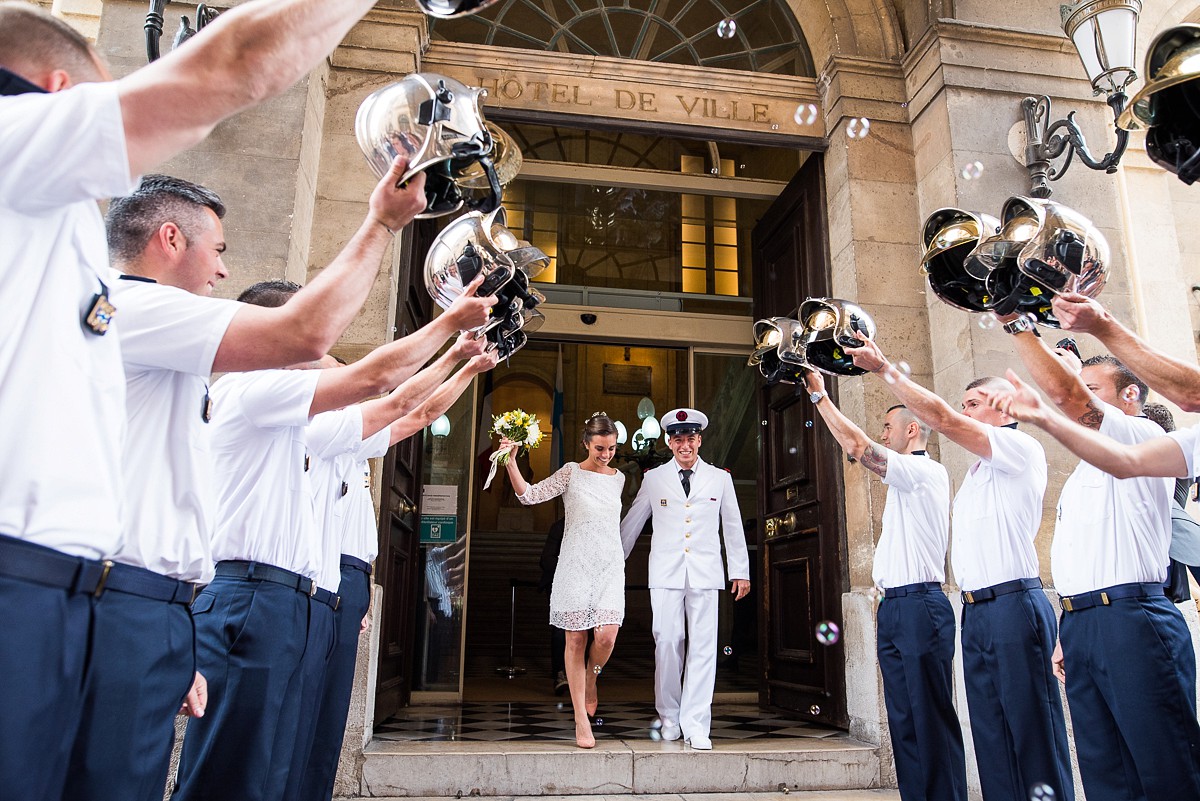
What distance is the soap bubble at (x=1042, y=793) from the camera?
3.69 metres

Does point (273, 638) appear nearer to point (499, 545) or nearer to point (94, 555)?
point (94, 555)

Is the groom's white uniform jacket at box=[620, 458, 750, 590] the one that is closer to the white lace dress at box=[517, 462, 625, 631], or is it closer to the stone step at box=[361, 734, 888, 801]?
the white lace dress at box=[517, 462, 625, 631]

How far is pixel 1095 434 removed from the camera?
2.83m

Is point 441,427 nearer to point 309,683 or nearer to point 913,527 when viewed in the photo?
point 913,527

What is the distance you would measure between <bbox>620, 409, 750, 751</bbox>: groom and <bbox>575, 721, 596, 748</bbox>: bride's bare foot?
66cm

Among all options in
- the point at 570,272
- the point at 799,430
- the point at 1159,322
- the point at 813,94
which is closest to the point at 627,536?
the point at 799,430

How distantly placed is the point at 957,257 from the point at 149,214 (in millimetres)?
2866

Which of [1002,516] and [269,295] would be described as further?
[1002,516]

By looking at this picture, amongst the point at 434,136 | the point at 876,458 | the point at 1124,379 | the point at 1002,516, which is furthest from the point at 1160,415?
the point at 434,136

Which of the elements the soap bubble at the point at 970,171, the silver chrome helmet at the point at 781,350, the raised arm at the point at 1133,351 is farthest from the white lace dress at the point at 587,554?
the raised arm at the point at 1133,351

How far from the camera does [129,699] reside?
162cm

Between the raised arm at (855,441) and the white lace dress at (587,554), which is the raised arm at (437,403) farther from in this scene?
the white lace dress at (587,554)

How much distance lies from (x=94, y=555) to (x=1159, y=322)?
8.57 metres

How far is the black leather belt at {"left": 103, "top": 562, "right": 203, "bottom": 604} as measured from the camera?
162 centimetres
